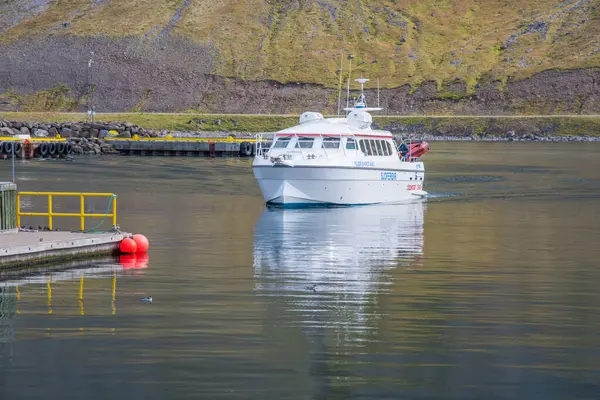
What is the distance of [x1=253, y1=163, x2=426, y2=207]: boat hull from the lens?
4747cm

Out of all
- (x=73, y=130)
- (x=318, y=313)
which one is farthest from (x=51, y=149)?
(x=318, y=313)

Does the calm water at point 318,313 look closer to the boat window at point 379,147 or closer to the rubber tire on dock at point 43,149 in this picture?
the boat window at point 379,147

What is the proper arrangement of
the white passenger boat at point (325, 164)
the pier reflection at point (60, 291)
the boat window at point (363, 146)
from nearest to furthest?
the pier reflection at point (60, 291), the white passenger boat at point (325, 164), the boat window at point (363, 146)

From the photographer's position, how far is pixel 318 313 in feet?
78.2

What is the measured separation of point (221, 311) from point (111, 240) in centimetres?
909

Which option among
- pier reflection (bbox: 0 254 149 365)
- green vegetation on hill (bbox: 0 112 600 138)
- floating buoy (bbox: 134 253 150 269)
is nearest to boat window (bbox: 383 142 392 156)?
floating buoy (bbox: 134 253 150 269)

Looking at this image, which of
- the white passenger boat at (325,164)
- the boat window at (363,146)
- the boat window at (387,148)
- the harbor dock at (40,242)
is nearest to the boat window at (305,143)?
the white passenger boat at (325,164)

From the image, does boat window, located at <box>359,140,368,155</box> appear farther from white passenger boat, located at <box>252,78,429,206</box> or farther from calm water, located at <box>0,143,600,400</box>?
calm water, located at <box>0,143,600,400</box>

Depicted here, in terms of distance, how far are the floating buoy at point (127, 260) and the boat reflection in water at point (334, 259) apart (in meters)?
3.51

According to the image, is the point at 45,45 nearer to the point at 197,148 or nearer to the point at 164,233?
the point at 197,148

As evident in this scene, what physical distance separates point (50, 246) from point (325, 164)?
63.0 feet

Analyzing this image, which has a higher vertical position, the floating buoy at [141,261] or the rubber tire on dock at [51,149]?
the rubber tire on dock at [51,149]

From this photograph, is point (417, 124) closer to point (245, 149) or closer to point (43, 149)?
point (245, 149)

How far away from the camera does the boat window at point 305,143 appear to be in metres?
48.2
